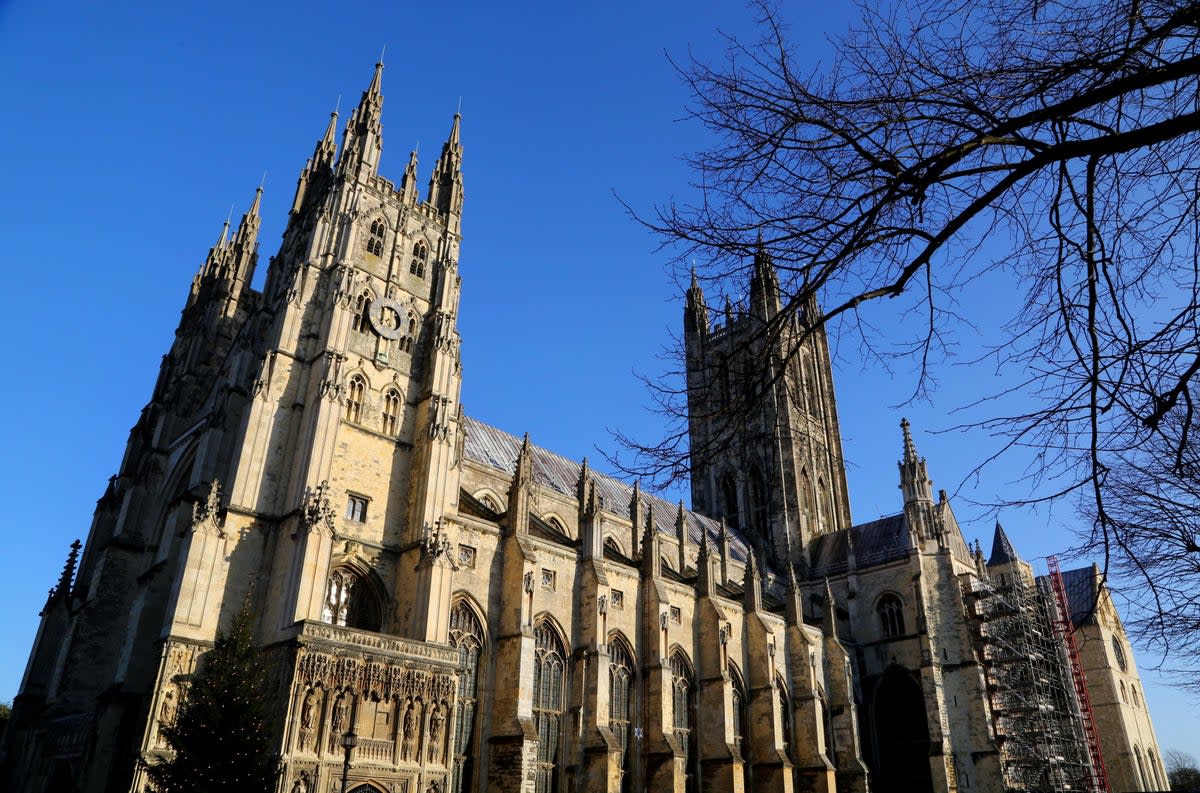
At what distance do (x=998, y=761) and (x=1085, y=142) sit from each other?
39777 millimetres

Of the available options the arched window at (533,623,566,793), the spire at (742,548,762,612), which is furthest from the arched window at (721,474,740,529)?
the arched window at (533,623,566,793)

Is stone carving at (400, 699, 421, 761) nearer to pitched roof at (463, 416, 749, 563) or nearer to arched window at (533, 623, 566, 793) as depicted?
arched window at (533, 623, 566, 793)

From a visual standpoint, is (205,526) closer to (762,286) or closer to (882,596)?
(762,286)

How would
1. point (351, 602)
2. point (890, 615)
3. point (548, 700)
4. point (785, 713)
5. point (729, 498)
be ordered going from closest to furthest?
1. point (351, 602)
2. point (548, 700)
3. point (785, 713)
4. point (890, 615)
5. point (729, 498)

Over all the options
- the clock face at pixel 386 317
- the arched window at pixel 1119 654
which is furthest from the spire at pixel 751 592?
the arched window at pixel 1119 654

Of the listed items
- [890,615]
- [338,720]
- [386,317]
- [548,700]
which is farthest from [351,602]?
[890,615]

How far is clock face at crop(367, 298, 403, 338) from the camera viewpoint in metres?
27.4

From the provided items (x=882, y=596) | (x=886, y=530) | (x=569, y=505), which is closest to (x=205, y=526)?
(x=569, y=505)

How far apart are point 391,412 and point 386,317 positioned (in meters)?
3.54

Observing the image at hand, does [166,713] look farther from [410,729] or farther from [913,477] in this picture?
[913,477]

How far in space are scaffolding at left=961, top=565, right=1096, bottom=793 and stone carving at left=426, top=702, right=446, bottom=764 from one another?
1117 inches

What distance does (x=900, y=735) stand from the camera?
39.2m

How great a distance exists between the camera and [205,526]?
21.6 meters

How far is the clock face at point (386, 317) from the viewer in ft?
89.9
